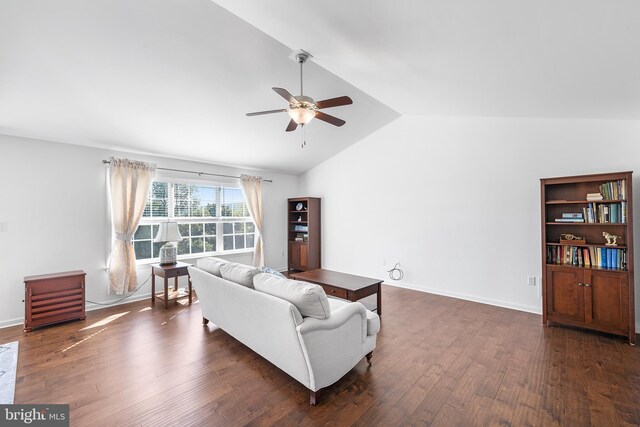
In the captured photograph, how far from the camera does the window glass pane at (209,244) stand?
5245 mm

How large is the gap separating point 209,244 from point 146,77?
10.6ft

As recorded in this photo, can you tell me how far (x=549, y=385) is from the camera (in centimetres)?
215

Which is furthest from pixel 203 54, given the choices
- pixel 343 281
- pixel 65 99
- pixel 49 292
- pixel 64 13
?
pixel 49 292

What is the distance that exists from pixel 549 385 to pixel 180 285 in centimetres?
496

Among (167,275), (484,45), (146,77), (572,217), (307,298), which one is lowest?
(167,275)

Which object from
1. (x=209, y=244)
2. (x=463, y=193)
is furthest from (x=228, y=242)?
(x=463, y=193)

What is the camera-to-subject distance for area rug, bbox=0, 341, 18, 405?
2.03m

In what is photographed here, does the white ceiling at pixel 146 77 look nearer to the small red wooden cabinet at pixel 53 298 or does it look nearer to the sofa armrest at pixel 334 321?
the small red wooden cabinet at pixel 53 298

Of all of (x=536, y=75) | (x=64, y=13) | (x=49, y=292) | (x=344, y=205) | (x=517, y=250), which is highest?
(x=64, y=13)

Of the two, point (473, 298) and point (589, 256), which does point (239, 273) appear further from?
point (589, 256)

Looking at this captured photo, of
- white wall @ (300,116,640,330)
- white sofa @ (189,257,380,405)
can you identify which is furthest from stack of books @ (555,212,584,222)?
white sofa @ (189,257,380,405)

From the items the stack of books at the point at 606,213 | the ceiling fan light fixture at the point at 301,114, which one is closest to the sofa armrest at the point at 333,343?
the ceiling fan light fixture at the point at 301,114

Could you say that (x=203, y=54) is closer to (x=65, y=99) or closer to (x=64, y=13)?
(x=64, y=13)

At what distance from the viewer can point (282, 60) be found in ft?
9.21
